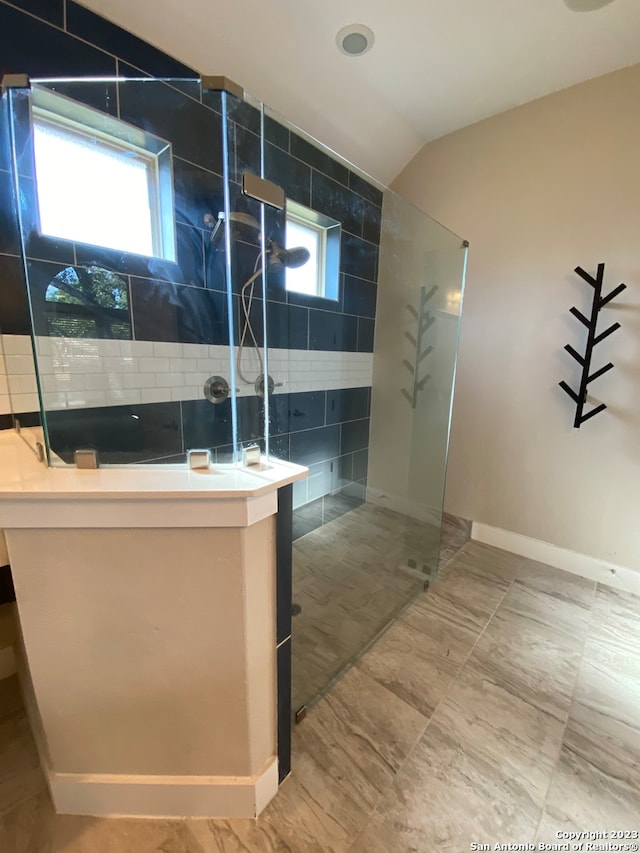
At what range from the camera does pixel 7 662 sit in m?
1.29

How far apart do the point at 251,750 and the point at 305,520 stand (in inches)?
48.4

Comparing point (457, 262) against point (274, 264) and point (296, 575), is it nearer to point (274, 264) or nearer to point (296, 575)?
point (274, 264)

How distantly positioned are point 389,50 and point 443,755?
2778 millimetres

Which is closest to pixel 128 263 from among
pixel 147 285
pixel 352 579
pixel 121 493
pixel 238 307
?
pixel 147 285

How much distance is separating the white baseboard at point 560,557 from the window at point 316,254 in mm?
1863

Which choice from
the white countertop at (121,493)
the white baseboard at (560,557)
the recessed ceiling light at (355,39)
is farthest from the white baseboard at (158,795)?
the recessed ceiling light at (355,39)

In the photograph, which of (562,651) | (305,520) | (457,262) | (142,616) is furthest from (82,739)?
(457,262)

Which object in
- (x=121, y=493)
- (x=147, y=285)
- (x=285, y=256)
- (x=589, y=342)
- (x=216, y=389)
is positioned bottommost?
(x=121, y=493)

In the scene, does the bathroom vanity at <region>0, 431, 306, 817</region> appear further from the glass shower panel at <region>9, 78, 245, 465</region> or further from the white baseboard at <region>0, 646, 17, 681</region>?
the white baseboard at <region>0, 646, 17, 681</region>

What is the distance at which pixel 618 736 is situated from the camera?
1154 millimetres

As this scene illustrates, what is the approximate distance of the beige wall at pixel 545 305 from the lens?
5.69 ft

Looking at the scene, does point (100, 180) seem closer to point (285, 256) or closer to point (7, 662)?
point (285, 256)

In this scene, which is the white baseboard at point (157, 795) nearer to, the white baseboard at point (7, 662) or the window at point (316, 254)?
the white baseboard at point (7, 662)

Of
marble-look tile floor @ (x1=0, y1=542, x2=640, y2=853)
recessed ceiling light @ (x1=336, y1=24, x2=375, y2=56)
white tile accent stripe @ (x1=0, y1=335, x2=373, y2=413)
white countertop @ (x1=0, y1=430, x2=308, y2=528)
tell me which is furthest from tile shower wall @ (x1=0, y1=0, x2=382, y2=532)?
marble-look tile floor @ (x1=0, y1=542, x2=640, y2=853)
